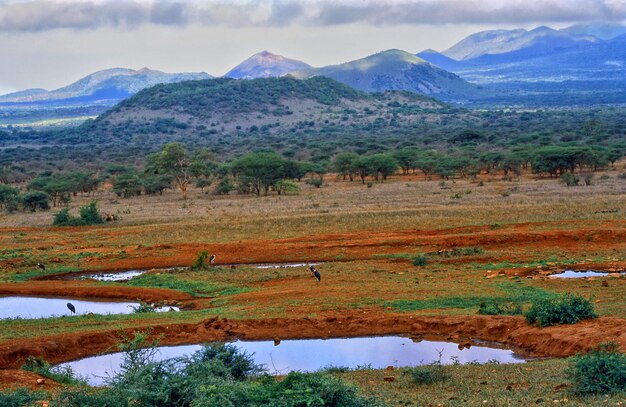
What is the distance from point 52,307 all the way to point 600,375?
1661cm

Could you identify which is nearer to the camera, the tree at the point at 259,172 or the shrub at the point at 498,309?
the shrub at the point at 498,309

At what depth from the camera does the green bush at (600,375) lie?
11.4 meters

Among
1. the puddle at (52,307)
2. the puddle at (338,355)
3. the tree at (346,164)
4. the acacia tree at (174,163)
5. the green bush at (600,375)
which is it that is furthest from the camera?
the tree at (346,164)

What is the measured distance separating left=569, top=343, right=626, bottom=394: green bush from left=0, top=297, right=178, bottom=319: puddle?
12.9 meters

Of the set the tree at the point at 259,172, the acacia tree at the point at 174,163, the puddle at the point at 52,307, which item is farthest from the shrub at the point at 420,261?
the acacia tree at the point at 174,163

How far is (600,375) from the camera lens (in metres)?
11.5

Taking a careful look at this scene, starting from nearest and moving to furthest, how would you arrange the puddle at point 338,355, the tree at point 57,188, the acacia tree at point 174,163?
the puddle at point 338,355
the tree at point 57,188
the acacia tree at point 174,163

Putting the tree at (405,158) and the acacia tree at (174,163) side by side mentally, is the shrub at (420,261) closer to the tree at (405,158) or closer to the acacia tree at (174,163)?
the acacia tree at (174,163)

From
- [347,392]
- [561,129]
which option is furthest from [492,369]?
[561,129]

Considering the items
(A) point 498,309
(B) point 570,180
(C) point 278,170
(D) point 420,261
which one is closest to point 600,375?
(A) point 498,309

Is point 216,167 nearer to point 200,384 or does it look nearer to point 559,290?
point 559,290

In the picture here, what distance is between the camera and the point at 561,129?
310 feet

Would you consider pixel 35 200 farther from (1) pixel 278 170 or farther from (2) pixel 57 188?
(1) pixel 278 170

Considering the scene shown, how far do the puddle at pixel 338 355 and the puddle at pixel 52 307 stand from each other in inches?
177
